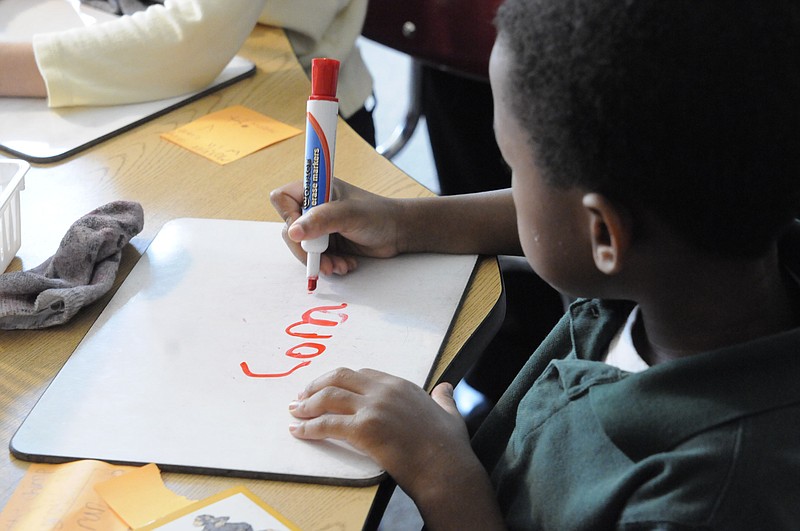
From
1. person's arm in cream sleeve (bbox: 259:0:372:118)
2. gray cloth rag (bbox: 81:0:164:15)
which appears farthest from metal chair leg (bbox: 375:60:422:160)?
gray cloth rag (bbox: 81:0:164:15)

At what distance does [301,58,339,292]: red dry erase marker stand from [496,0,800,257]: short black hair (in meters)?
0.28

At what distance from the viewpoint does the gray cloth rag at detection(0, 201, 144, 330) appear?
793mm

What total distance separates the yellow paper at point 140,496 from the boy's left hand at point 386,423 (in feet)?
0.33

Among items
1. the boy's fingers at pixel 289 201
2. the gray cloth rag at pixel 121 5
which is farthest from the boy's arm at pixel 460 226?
the gray cloth rag at pixel 121 5

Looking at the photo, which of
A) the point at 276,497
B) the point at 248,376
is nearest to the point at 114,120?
the point at 248,376

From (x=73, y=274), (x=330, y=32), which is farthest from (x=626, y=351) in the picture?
(x=330, y=32)

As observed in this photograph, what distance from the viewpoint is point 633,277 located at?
1.99ft

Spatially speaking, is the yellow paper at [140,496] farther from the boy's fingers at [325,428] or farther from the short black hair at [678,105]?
the short black hair at [678,105]

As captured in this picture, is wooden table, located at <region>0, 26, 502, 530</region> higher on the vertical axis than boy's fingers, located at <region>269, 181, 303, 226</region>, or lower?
lower

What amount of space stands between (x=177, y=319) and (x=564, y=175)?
0.39 meters

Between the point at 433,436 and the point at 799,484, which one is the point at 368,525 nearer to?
the point at 433,436

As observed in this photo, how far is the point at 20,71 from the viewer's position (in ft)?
3.82

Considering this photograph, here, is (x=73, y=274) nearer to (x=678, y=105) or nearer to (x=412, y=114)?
(x=678, y=105)

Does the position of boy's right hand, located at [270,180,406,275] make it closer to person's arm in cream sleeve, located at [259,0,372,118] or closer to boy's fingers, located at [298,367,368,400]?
boy's fingers, located at [298,367,368,400]
